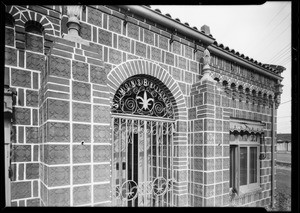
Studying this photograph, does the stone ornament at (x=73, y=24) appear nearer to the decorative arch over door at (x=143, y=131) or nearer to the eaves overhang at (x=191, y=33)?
the decorative arch over door at (x=143, y=131)

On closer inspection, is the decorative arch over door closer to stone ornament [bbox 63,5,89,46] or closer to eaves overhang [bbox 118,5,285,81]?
stone ornament [bbox 63,5,89,46]

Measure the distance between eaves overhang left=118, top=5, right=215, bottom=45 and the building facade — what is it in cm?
2

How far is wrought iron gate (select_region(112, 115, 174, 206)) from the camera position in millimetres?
2846

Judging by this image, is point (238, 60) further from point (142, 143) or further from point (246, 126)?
point (142, 143)

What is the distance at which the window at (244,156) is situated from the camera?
14.6 feet

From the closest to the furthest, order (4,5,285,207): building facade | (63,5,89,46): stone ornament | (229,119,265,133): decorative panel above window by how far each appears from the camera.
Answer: (4,5,285,207): building facade < (63,5,89,46): stone ornament < (229,119,265,133): decorative panel above window

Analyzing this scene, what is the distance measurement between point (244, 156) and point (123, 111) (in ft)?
13.1

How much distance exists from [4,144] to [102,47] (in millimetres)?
1883

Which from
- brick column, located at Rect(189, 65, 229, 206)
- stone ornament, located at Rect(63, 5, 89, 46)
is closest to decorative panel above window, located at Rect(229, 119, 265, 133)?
brick column, located at Rect(189, 65, 229, 206)

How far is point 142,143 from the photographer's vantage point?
3129 millimetres

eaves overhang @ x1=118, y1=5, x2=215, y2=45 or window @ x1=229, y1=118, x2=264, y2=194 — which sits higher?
eaves overhang @ x1=118, y1=5, x2=215, y2=45

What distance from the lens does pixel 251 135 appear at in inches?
197

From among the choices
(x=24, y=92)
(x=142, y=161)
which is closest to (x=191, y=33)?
(x=142, y=161)

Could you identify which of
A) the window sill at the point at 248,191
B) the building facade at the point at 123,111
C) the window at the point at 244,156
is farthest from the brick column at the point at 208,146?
the window sill at the point at 248,191
